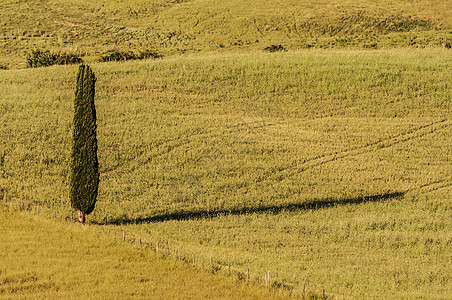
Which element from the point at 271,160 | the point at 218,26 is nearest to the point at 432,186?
the point at 271,160

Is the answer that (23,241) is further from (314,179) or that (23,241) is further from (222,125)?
(222,125)

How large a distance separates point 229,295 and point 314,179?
2337 cm

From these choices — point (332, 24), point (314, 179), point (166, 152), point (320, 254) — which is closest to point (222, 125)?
point (166, 152)

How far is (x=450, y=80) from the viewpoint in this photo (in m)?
69.1

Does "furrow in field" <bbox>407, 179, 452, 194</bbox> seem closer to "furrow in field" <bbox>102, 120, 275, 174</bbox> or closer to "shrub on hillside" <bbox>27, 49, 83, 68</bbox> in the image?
"furrow in field" <bbox>102, 120, 275, 174</bbox>

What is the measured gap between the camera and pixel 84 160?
40656mm

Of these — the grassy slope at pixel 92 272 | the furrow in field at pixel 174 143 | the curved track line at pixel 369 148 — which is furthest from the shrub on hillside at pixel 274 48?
the grassy slope at pixel 92 272

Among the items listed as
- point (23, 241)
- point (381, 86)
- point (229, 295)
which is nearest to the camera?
point (229, 295)

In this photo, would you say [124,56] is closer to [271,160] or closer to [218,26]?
[218,26]

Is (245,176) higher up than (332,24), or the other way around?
(332,24)

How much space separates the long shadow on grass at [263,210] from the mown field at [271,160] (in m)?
0.14

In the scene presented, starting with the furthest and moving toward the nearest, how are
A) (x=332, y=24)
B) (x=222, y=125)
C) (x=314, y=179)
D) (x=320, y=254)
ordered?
(x=332, y=24) → (x=222, y=125) → (x=314, y=179) → (x=320, y=254)

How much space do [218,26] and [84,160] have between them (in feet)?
249

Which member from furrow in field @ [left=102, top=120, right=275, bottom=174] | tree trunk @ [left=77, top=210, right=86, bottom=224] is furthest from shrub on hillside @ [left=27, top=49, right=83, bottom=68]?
tree trunk @ [left=77, top=210, right=86, bottom=224]
